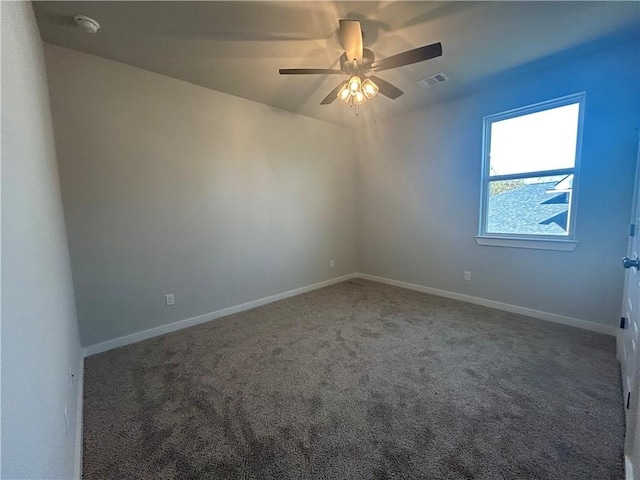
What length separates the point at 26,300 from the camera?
90 centimetres

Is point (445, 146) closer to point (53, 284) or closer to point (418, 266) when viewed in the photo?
point (418, 266)

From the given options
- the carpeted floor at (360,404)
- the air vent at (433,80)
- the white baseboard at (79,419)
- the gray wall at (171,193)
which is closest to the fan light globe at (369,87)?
the air vent at (433,80)

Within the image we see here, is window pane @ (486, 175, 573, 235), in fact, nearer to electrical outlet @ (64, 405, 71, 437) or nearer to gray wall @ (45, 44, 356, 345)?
gray wall @ (45, 44, 356, 345)

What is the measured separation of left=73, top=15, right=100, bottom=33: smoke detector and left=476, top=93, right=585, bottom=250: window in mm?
3923

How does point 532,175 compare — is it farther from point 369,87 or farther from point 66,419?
point 66,419

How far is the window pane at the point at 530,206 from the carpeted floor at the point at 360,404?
3.44ft

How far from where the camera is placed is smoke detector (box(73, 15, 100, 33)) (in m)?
1.90

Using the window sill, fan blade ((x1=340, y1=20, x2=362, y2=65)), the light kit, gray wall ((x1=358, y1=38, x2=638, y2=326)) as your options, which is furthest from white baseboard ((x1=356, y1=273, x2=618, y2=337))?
fan blade ((x1=340, y1=20, x2=362, y2=65))

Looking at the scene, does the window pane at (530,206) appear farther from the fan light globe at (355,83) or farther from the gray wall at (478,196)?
the fan light globe at (355,83)

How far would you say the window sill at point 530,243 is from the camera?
2.77m

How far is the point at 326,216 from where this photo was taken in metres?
4.41

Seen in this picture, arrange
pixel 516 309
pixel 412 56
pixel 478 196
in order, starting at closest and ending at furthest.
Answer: pixel 412 56 < pixel 516 309 < pixel 478 196

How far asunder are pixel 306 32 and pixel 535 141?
107 inches

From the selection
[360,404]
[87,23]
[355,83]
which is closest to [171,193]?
[87,23]
